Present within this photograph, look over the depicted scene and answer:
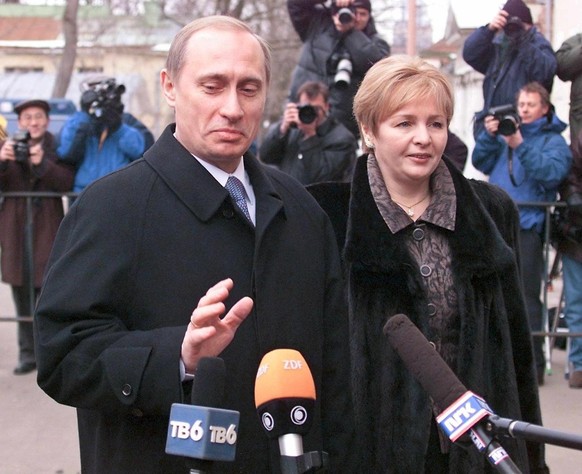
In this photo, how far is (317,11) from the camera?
8008mm

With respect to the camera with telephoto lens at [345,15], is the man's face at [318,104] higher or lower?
lower

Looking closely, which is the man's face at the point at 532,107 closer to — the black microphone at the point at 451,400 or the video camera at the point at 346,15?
the video camera at the point at 346,15

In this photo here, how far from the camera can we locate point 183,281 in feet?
8.38

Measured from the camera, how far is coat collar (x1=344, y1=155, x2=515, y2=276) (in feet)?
11.1

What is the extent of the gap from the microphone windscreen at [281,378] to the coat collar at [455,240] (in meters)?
1.20

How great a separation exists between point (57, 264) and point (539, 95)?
498 cm

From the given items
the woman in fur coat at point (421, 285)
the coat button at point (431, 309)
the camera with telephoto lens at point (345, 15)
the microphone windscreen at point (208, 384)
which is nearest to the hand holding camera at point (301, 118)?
the camera with telephoto lens at point (345, 15)

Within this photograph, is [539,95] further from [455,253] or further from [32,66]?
[32,66]

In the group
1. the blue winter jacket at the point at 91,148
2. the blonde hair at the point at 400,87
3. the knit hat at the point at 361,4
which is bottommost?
the blue winter jacket at the point at 91,148

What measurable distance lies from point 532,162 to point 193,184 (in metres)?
4.44

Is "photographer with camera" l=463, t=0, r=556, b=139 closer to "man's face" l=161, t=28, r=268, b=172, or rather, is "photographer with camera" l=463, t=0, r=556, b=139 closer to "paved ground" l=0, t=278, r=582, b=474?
"paved ground" l=0, t=278, r=582, b=474

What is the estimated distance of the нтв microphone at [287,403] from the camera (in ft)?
7.11

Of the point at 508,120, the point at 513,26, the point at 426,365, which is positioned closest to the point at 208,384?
the point at 426,365

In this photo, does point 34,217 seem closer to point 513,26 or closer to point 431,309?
point 513,26
